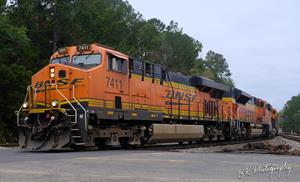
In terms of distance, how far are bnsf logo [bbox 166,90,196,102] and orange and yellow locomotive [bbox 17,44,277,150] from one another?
5 centimetres

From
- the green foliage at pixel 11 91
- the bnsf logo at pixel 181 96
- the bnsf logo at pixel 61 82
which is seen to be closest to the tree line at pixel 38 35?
the green foliage at pixel 11 91

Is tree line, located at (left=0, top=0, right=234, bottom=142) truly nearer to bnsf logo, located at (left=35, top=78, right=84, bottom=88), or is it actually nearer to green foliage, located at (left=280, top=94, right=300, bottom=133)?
bnsf logo, located at (left=35, top=78, right=84, bottom=88)

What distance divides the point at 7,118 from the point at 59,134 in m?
20.6

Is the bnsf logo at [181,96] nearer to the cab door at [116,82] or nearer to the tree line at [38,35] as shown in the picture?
the cab door at [116,82]

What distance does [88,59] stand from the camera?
712 inches

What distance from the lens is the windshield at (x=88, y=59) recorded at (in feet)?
58.6

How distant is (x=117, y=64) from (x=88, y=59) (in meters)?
1.25

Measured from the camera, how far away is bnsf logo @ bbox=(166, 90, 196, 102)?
2357 cm

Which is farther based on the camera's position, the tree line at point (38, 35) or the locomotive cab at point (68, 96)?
the tree line at point (38, 35)

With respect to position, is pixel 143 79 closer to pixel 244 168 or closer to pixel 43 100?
pixel 43 100

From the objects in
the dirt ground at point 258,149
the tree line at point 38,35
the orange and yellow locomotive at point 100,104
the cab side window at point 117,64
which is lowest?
the dirt ground at point 258,149

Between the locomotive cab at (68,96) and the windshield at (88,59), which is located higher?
the windshield at (88,59)

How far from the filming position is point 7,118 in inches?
1415

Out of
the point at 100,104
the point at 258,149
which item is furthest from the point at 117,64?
the point at 258,149
